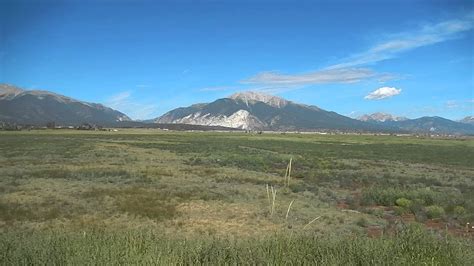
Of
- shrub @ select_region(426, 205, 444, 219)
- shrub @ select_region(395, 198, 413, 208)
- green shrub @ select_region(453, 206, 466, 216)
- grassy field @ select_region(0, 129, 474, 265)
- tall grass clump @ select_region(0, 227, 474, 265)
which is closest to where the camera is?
tall grass clump @ select_region(0, 227, 474, 265)

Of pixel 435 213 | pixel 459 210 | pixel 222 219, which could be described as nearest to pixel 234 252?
pixel 222 219

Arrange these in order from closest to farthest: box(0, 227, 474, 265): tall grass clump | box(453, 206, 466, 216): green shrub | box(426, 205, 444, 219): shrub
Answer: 1. box(0, 227, 474, 265): tall grass clump
2. box(426, 205, 444, 219): shrub
3. box(453, 206, 466, 216): green shrub

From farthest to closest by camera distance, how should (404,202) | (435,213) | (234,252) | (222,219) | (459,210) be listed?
(404,202) < (459,210) < (435,213) < (222,219) < (234,252)

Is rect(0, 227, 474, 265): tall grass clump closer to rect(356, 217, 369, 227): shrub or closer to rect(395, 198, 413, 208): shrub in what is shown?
rect(356, 217, 369, 227): shrub

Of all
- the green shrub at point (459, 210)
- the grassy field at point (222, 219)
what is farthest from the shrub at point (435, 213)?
the green shrub at point (459, 210)

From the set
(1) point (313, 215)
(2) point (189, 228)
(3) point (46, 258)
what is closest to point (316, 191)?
(1) point (313, 215)

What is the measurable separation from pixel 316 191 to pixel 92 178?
13.7 m

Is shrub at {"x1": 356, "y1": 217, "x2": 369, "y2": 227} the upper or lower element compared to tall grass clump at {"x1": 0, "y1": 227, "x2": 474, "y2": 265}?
lower

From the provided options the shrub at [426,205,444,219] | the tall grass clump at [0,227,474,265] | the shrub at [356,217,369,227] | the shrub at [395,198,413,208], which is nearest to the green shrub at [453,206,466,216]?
the shrub at [426,205,444,219]

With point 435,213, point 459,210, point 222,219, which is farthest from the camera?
point 459,210

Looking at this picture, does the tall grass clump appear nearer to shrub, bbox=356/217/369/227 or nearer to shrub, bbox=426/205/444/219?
shrub, bbox=356/217/369/227

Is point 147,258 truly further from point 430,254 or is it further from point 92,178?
point 92,178

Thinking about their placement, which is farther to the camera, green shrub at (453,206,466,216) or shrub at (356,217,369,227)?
green shrub at (453,206,466,216)

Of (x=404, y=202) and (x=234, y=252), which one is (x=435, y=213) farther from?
(x=234, y=252)
